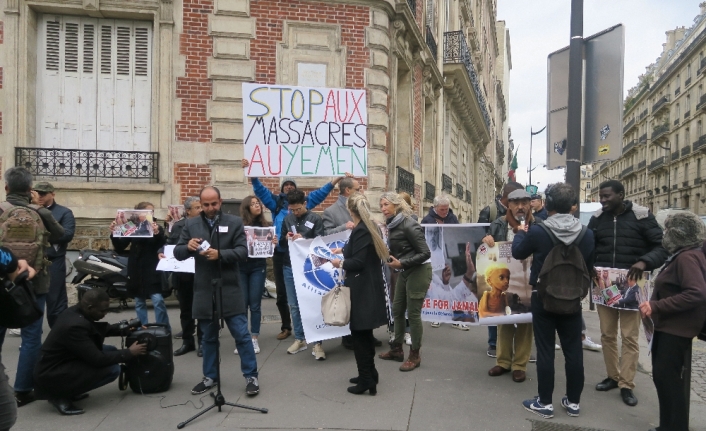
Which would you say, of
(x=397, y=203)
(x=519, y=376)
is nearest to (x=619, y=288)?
(x=519, y=376)

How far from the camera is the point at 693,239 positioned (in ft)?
12.4

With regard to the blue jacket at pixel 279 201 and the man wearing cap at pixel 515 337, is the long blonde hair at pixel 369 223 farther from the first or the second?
the blue jacket at pixel 279 201

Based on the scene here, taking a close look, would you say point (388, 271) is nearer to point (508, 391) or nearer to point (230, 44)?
point (508, 391)

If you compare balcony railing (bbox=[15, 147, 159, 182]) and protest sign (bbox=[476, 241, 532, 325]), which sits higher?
balcony railing (bbox=[15, 147, 159, 182])

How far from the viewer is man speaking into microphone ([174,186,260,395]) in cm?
458

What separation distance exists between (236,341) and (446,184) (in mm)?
14584

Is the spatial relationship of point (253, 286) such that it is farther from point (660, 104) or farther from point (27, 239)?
point (660, 104)

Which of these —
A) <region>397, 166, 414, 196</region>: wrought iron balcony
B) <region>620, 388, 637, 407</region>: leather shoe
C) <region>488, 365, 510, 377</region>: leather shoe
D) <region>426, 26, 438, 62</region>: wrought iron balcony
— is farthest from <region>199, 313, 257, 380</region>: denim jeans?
<region>426, 26, 438, 62</region>: wrought iron balcony

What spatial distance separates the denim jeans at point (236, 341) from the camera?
4.67 metres

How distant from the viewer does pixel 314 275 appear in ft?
19.8

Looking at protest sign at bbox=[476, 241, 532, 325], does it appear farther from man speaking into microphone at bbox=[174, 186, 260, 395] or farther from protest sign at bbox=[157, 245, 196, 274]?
protest sign at bbox=[157, 245, 196, 274]

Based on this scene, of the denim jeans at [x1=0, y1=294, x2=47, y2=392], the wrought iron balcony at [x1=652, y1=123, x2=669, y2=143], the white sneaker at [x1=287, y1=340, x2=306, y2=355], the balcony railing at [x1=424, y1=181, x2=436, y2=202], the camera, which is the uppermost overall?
the wrought iron balcony at [x1=652, y1=123, x2=669, y2=143]

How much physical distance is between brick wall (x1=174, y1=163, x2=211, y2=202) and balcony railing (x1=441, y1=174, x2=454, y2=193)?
370 inches

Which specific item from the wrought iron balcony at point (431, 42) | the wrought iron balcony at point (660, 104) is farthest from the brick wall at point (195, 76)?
the wrought iron balcony at point (660, 104)
